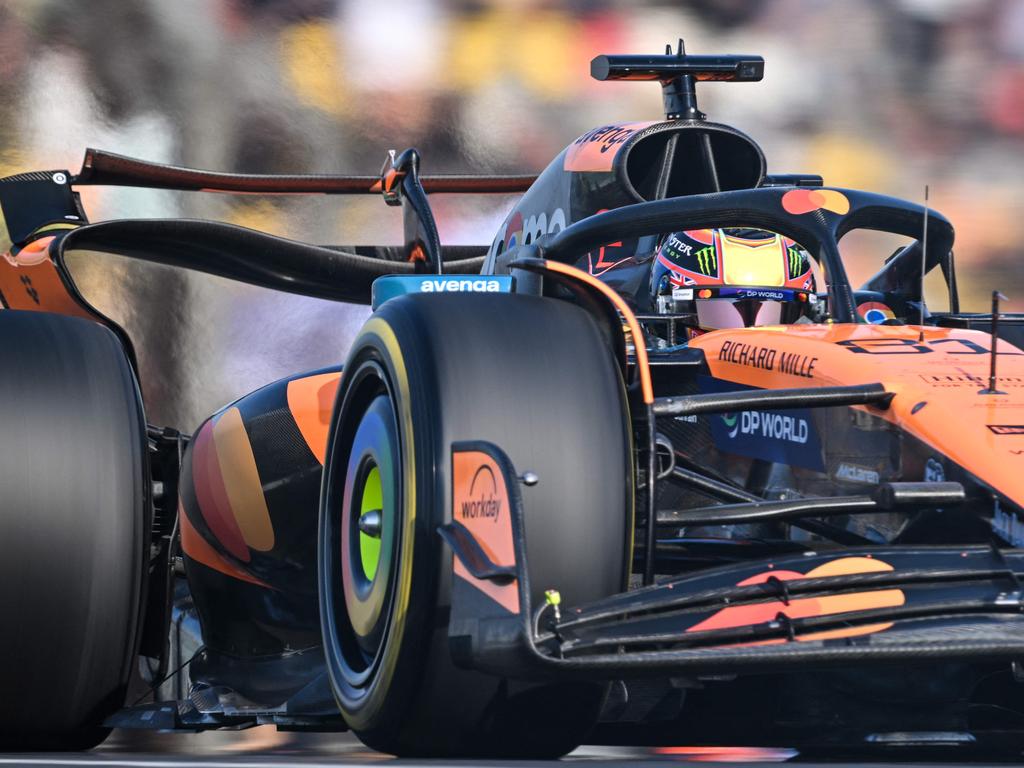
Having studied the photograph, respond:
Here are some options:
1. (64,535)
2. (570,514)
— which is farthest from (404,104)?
(570,514)

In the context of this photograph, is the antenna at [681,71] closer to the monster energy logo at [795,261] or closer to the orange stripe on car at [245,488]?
the monster energy logo at [795,261]

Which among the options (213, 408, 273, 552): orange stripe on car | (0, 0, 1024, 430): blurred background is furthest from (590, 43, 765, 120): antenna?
(0, 0, 1024, 430): blurred background

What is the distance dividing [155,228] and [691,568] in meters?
2.96

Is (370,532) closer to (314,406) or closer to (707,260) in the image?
(314,406)

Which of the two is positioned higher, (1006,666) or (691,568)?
(691,568)

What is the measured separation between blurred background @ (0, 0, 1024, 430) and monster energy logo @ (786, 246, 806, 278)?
431 centimetres

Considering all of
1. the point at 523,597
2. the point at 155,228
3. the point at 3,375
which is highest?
the point at 155,228

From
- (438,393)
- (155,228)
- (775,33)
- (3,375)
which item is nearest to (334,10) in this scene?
(775,33)

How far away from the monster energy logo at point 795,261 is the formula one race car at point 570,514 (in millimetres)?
43

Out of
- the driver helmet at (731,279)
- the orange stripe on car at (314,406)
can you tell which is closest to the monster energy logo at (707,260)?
the driver helmet at (731,279)

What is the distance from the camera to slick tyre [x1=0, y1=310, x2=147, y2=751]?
338cm

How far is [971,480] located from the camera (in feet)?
10.3

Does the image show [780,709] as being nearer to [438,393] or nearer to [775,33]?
[438,393]

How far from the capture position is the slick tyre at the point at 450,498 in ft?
9.21
